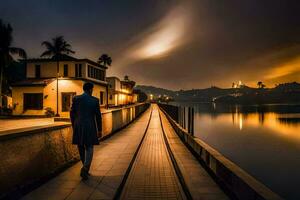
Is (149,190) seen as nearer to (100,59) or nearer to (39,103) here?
(39,103)

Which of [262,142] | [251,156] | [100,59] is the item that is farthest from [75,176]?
[100,59]

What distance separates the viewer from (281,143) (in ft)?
113

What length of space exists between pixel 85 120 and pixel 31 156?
1.30m

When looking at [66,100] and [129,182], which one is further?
[66,100]

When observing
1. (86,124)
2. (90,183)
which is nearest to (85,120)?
(86,124)

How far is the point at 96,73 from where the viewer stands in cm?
3550

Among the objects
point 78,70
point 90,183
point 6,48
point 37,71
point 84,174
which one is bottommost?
point 90,183

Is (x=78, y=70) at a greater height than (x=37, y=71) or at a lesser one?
greater

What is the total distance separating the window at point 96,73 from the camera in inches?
1307

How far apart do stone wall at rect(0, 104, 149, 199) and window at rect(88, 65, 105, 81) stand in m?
Answer: 28.0

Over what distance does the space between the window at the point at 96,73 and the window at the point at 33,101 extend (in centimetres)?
763

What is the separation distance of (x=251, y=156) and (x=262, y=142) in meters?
9.52

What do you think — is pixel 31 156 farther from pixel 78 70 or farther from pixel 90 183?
pixel 78 70

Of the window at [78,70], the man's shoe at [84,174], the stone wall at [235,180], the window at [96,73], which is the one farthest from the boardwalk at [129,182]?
the window at [96,73]
